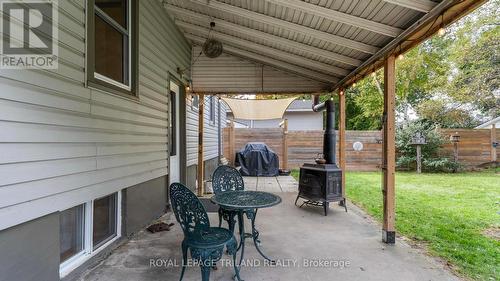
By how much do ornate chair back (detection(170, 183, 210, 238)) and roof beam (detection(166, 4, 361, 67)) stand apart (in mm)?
3156

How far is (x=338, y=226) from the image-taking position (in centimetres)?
416

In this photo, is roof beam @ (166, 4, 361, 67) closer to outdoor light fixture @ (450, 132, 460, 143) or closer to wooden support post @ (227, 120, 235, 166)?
wooden support post @ (227, 120, 235, 166)

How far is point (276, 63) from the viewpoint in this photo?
227 inches

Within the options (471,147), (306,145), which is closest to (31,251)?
(306,145)

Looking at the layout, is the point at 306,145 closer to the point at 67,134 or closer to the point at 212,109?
the point at 212,109

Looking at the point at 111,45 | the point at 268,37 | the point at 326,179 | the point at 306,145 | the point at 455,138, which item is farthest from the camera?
the point at 306,145

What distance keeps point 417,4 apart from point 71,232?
3718 mm

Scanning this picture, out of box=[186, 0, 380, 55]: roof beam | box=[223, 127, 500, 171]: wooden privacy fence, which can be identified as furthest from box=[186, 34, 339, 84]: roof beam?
box=[223, 127, 500, 171]: wooden privacy fence

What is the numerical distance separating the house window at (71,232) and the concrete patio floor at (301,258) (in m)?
0.26

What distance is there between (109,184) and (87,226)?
0.44 metres

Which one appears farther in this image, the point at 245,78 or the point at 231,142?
the point at 231,142

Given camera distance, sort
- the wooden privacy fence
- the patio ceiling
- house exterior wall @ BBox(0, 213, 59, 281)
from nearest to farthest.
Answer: house exterior wall @ BBox(0, 213, 59, 281), the patio ceiling, the wooden privacy fence

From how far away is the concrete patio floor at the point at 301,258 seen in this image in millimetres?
2600

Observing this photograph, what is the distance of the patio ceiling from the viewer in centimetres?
277
